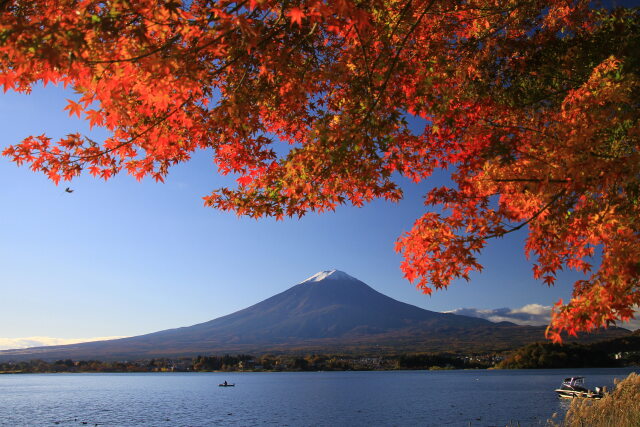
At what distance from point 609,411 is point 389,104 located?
12.2m

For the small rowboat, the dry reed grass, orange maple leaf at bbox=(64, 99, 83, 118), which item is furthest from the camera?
the small rowboat

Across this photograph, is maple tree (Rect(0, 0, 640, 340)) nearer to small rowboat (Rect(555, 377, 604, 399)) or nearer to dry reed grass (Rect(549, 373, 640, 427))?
dry reed grass (Rect(549, 373, 640, 427))

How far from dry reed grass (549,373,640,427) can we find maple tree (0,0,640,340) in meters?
5.78

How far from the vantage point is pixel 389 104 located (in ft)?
21.8

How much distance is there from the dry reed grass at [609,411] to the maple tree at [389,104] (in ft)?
19.0

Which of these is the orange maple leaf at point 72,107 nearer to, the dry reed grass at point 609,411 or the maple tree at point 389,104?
the maple tree at point 389,104

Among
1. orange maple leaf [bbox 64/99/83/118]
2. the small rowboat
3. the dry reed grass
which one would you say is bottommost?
the small rowboat

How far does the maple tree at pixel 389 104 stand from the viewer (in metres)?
4.66

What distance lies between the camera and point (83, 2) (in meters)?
3.97

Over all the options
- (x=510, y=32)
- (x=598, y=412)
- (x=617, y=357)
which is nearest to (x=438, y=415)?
(x=598, y=412)

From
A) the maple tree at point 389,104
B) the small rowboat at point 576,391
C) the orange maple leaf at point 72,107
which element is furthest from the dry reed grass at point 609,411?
the small rowboat at point 576,391

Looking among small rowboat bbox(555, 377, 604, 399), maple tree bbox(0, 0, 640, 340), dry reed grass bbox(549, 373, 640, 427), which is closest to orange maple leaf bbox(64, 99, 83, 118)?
maple tree bbox(0, 0, 640, 340)

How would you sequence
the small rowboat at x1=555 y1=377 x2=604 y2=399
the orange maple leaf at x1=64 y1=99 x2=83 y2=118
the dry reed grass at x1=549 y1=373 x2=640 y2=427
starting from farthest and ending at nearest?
the small rowboat at x1=555 y1=377 x2=604 y2=399 < the dry reed grass at x1=549 y1=373 x2=640 y2=427 < the orange maple leaf at x1=64 y1=99 x2=83 y2=118

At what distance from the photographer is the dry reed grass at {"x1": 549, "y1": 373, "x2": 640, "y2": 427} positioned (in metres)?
11.5
